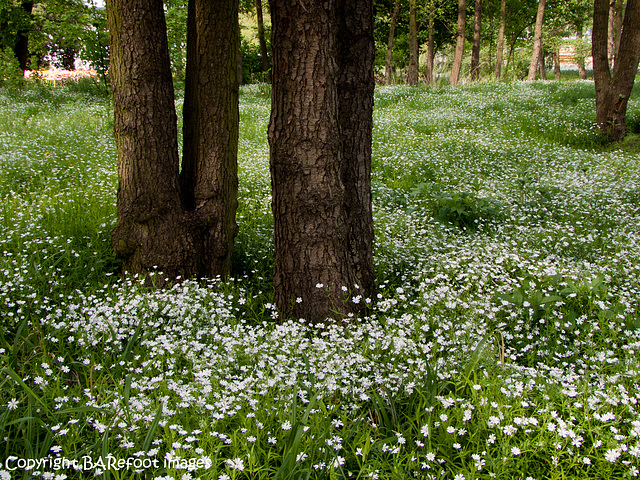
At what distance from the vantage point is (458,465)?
2307mm

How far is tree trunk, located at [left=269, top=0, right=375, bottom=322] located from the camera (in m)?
3.27

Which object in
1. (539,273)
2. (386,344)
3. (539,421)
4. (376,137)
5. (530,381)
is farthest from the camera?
(376,137)

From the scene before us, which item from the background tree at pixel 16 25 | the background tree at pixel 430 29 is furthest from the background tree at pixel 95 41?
the background tree at pixel 430 29

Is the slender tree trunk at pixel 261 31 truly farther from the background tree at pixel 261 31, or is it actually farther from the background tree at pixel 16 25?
the background tree at pixel 16 25

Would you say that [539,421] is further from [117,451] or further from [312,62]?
[312,62]

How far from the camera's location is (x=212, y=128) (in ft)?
13.9

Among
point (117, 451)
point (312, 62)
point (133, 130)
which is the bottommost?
point (117, 451)

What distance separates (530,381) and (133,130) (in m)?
3.78

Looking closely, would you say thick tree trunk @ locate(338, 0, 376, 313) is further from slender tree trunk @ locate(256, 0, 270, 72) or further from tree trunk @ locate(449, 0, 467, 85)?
slender tree trunk @ locate(256, 0, 270, 72)

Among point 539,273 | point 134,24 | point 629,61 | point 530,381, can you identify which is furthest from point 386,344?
point 629,61

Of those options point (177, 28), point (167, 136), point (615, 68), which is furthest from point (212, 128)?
point (177, 28)

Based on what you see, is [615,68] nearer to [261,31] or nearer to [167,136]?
[167,136]

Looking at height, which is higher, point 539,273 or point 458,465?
point 539,273

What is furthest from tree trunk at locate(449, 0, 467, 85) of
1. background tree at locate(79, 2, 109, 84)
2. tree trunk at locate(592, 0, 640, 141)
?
background tree at locate(79, 2, 109, 84)
